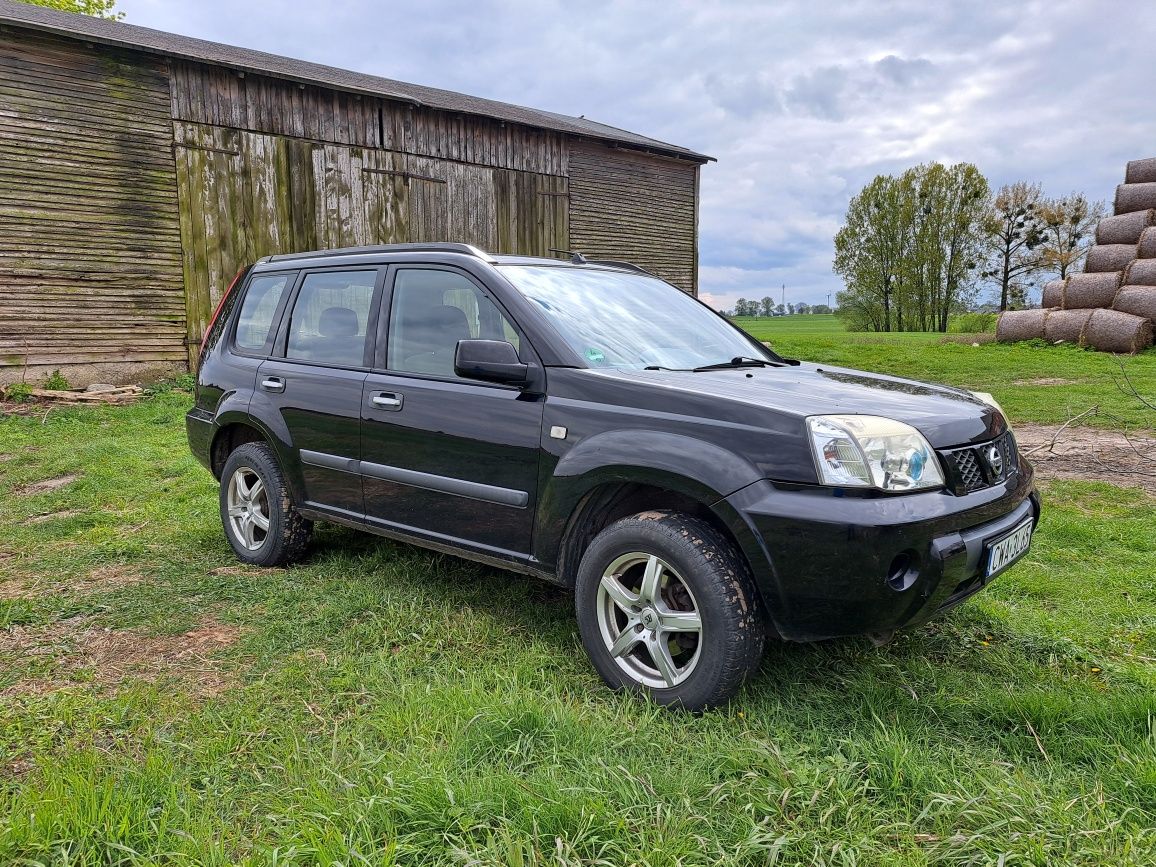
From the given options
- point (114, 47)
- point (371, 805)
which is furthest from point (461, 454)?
point (114, 47)

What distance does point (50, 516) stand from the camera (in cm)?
560

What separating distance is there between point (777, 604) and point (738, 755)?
1.63ft

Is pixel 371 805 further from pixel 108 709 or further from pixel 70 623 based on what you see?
pixel 70 623

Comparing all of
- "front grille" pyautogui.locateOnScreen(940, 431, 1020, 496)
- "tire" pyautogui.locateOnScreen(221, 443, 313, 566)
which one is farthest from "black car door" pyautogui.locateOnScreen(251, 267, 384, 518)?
"front grille" pyautogui.locateOnScreen(940, 431, 1020, 496)

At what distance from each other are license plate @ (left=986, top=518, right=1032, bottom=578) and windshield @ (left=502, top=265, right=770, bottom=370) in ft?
4.60

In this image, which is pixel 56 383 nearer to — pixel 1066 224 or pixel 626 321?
pixel 626 321

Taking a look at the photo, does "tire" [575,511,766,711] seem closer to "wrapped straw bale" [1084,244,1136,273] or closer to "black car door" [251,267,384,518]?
"black car door" [251,267,384,518]

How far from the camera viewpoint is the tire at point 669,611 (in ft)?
8.48

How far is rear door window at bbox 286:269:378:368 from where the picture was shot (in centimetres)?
400

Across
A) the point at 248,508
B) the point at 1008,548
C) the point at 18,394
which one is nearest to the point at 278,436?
the point at 248,508

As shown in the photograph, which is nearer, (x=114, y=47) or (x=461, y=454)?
(x=461, y=454)

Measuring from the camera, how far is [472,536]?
339 centimetres

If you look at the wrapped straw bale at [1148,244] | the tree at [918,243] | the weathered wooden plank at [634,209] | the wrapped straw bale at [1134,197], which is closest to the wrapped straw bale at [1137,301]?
the wrapped straw bale at [1148,244]

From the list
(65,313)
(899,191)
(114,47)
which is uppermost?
(899,191)
